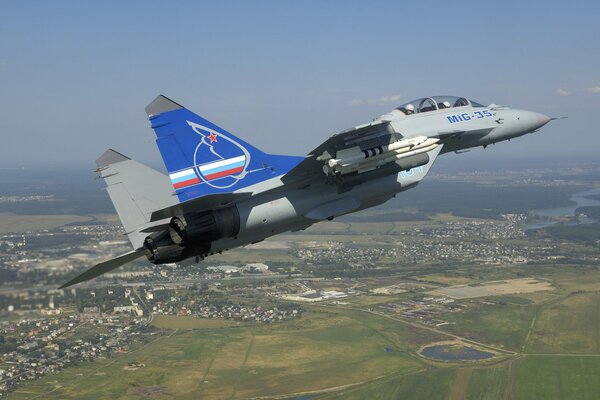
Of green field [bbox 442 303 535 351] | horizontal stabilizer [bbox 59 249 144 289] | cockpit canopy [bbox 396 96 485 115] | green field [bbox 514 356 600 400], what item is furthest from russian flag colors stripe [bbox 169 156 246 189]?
green field [bbox 442 303 535 351]

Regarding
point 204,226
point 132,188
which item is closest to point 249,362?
point 132,188

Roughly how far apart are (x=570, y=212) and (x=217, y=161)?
128980mm

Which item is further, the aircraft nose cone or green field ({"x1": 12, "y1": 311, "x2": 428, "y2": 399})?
green field ({"x1": 12, "y1": 311, "x2": 428, "y2": 399})

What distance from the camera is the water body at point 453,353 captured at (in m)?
42.0

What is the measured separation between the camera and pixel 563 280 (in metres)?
65.9

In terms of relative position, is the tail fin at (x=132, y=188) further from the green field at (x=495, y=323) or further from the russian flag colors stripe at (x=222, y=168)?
the green field at (x=495, y=323)

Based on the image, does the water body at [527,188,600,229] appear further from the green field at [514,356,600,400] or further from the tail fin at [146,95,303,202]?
the tail fin at [146,95,303,202]

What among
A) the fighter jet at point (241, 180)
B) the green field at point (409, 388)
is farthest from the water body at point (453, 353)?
the fighter jet at point (241, 180)

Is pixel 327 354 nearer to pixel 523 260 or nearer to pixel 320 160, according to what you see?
pixel 320 160

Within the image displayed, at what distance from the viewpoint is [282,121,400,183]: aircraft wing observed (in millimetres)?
13664

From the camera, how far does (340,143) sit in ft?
45.8

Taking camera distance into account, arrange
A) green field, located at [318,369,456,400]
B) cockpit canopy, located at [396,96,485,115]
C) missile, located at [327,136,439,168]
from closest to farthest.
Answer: missile, located at [327,136,439,168] < cockpit canopy, located at [396,96,485,115] < green field, located at [318,369,456,400]

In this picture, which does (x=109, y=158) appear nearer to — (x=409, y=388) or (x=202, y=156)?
(x=202, y=156)

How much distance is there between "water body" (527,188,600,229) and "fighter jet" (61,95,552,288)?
10290 centimetres
